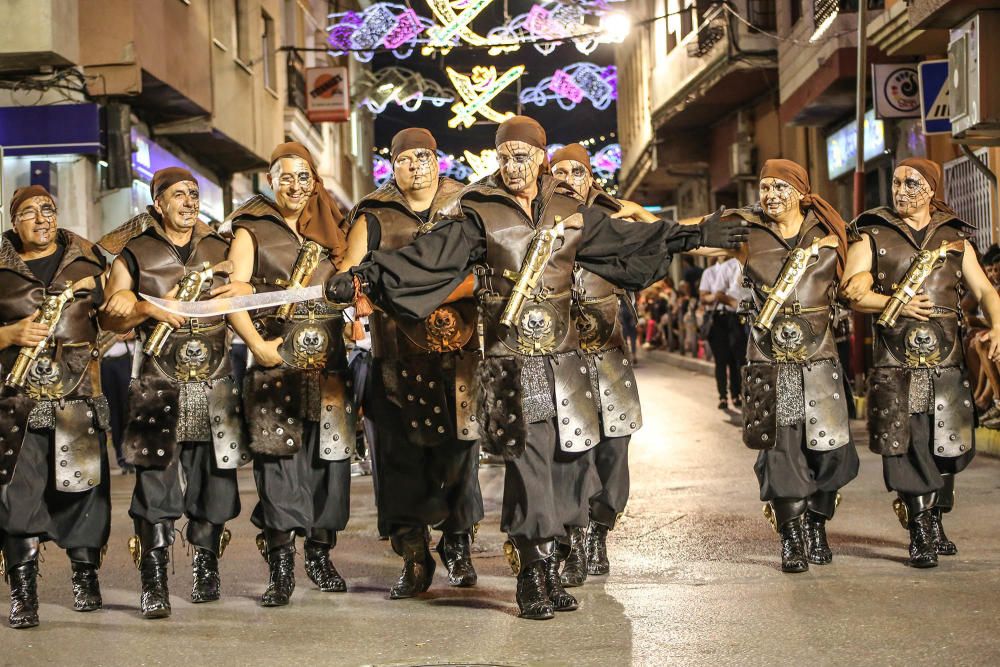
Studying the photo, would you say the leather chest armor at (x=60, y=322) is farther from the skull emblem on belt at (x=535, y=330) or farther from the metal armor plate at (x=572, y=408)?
the metal armor plate at (x=572, y=408)

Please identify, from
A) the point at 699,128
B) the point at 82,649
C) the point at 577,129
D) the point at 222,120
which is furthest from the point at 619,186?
the point at 82,649

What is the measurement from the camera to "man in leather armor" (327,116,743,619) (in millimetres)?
6777

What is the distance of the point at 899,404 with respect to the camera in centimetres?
809

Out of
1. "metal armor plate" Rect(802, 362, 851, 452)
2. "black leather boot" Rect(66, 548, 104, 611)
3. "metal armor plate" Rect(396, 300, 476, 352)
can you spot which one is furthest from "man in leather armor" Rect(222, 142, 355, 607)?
"metal armor plate" Rect(802, 362, 851, 452)

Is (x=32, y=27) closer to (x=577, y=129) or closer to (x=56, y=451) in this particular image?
(x=56, y=451)

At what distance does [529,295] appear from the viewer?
6770 mm

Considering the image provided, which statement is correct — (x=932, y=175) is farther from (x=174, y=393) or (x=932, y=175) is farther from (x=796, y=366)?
(x=174, y=393)

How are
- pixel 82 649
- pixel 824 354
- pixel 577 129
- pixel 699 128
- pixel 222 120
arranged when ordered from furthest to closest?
1. pixel 577 129
2. pixel 699 128
3. pixel 222 120
4. pixel 824 354
5. pixel 82 649

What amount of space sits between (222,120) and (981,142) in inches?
464

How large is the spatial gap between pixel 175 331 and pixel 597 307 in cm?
207

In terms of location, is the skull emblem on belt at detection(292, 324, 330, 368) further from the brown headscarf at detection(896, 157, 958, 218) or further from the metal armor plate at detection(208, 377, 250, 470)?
the brown headscarf at detection(896, 157, 958, 218)

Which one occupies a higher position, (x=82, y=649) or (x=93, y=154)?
(x=93, y=154)

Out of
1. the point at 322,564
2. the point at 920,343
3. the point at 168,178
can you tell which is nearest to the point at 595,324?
the point at 920,343

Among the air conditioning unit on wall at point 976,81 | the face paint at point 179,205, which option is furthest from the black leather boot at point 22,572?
the air conditioning unit on wall at point 976,81
